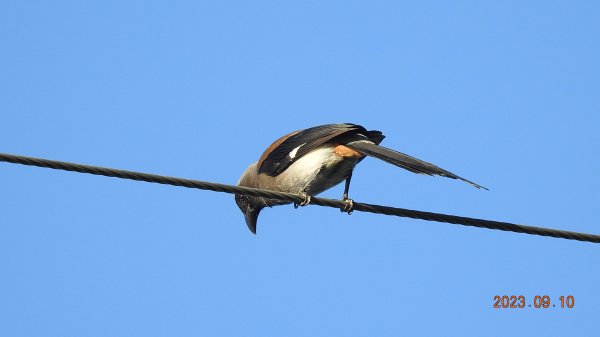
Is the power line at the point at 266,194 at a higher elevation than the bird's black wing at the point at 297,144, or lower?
lower

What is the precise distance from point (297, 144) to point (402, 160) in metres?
1.60

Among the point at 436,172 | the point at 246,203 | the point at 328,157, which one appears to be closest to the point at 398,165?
the point at 436,172

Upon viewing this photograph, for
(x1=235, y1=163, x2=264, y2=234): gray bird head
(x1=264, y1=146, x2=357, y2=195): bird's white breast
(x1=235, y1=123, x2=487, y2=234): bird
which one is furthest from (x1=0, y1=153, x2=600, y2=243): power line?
(x1=235, y1=163, x2=264, y2=234): gray bird head

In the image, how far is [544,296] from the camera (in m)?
8.02

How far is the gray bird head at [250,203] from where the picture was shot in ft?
30.1

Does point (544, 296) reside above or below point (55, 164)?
below

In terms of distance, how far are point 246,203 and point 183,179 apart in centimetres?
386

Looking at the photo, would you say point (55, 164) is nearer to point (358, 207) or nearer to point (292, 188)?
point (358, 207)

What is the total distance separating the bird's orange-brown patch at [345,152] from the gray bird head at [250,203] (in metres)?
1.60

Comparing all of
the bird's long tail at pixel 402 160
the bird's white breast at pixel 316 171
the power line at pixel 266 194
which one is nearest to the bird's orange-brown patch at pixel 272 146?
the bird's white breast at pixel 316 171

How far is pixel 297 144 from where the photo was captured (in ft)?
26.2

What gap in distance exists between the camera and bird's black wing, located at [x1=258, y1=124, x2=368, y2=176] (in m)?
7.55

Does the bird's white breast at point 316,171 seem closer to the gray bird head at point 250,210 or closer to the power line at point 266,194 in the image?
the power line at point 266,194

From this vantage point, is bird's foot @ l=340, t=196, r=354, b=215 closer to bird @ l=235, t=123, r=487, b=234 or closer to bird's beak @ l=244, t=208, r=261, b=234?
bird @ l=235, t=123, r=487, b=234
